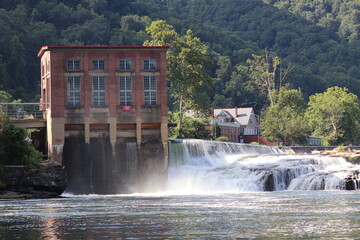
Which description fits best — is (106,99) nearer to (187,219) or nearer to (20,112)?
(20,112)

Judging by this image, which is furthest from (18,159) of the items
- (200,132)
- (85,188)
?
(200,132)

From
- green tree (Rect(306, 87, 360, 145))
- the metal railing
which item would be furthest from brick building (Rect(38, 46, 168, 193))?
green tree (Rect(306, 87, 360, 145))

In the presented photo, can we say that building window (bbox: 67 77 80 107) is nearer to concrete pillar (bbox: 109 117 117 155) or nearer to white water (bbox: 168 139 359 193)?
concrete pillar (bbox: 109 117 117 155)

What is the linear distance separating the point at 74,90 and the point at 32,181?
1359cm

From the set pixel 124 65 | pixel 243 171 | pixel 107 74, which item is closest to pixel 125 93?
pixel 107 74

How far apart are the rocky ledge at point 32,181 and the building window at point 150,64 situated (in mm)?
15191

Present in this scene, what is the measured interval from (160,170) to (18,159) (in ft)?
53.9

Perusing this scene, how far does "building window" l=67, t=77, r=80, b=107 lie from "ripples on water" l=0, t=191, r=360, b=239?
63.5 feet

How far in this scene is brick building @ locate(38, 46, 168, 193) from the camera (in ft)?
260

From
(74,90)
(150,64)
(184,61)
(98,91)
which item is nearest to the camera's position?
(74,90)

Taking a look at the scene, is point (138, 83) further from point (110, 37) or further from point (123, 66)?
point (110, 37)

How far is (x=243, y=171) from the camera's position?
261 ft

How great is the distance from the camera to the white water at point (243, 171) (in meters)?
77.2

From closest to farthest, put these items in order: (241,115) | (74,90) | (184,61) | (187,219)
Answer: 1. (187,219)
2. (74,90)
3. (184,61)
4. (241,115)
